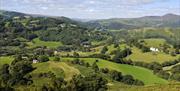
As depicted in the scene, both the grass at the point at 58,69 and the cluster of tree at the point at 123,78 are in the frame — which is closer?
the grass at the point at 58,69

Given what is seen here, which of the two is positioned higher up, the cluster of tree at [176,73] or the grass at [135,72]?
the grass at [135,72]

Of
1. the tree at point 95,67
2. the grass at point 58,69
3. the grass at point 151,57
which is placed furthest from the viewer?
the grass at point 151,57

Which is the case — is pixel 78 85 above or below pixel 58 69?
above

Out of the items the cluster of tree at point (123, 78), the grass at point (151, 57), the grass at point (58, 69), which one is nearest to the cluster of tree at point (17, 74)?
the grass at point (58, 69)

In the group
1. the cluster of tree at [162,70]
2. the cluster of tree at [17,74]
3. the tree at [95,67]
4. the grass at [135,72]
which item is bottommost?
the cluster of tree at [162,70]

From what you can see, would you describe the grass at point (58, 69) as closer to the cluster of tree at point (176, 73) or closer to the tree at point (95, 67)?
the tree at point (95, 67)

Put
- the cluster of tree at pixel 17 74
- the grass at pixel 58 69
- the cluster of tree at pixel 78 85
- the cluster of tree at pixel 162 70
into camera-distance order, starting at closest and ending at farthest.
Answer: the cluster of tree at pixel 78 85 < the cluster of tree at pixel 17 74 < the grass at pixel 58 69 < the cluster of tree at pixel 162 70

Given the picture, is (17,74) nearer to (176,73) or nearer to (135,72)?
(135,72)

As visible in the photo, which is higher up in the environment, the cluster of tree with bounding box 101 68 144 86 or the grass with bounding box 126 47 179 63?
the cluster of tree with bounding box 101 68 144 86

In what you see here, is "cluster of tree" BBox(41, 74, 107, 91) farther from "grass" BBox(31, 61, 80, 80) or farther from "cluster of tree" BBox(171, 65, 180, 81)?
"cluster of tree" BBox(171, 65, 180, 81)

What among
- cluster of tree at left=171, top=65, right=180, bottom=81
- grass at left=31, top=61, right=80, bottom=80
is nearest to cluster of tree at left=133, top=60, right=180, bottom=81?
cluster of tree at left=171, top=65, right=180, bottom=81

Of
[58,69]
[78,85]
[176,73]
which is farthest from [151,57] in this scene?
[78,85]

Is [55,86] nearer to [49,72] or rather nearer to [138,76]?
[49,72]
